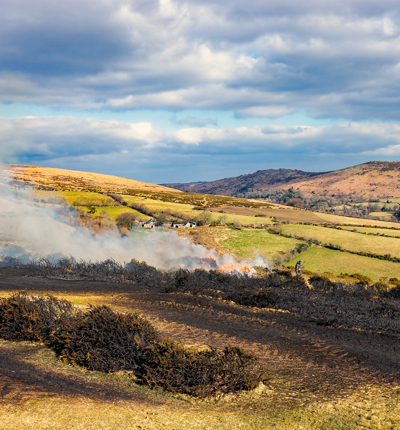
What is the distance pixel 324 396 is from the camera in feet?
23.6

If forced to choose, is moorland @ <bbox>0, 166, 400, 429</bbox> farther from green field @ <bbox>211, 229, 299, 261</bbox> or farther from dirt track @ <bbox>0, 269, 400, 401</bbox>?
green field @ <bbox>211, 229, 299, 261</bbox>

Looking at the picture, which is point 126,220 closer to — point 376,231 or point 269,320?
point 269,320

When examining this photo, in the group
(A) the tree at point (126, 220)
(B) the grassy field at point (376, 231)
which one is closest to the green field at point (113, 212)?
(A) the tree at point (126, 220)

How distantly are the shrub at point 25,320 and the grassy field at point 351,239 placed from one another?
38.1 metres

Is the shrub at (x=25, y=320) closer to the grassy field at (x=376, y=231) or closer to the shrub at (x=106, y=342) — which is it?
the shrub at (x=106, y=342)

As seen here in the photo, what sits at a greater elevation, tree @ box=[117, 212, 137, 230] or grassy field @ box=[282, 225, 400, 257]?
tree @ box=[117, 212, 137, 230]

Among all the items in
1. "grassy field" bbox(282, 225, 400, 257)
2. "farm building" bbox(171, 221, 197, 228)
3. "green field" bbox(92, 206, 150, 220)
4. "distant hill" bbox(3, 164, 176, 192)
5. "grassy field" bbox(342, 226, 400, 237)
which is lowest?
"grassy field" bbox(282, 225, 400, 257)

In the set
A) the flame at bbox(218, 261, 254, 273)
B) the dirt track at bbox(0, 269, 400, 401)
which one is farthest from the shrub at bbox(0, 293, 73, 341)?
the flame at bbox(218, 261, 254, 273)

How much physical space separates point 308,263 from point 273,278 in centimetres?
1608

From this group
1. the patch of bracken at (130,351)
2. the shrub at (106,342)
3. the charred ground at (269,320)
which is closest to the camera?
the patch of bracken at (130,351)

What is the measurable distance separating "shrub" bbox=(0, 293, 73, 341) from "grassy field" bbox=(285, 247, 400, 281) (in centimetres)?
3089

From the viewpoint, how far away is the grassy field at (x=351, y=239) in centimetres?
3988

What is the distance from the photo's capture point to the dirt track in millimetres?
7289

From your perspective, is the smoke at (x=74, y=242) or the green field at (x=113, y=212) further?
the green field at (x=113, y=212)
